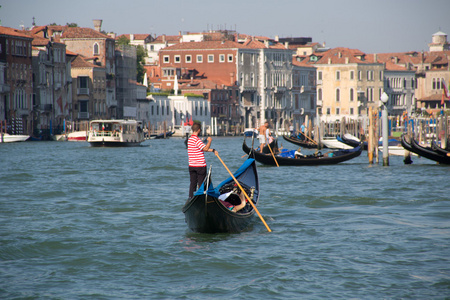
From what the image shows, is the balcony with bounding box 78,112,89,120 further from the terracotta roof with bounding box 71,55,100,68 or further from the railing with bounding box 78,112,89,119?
the terracotta roof with bounding box 71,55,100,68

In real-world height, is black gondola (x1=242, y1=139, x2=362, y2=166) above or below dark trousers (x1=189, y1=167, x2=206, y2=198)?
below

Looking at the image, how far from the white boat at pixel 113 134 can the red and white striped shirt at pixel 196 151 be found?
27.2 meters

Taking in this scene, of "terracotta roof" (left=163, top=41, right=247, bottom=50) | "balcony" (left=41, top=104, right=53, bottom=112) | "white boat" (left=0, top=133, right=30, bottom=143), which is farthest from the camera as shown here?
"terracotta roof" (left=163, top=41, right=247, bottom=50)

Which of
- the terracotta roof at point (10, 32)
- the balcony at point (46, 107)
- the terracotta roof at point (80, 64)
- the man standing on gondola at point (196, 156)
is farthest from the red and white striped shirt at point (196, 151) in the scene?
the terracotta roof at point (80, 64)

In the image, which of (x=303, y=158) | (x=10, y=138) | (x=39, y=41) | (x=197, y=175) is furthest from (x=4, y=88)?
(x=197, y=175)

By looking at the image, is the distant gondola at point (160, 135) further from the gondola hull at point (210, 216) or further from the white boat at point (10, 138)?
the gondola hull at point (210, 216)

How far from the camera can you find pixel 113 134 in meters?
37.0

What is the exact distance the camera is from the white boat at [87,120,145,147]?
1443 inches

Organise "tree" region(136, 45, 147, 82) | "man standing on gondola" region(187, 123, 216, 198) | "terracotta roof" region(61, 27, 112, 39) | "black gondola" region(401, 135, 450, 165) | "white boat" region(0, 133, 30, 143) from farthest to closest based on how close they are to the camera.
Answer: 1. "tree" region(136, 45, 147, 82)
2. "terracotta roof" region(61, 27, 112, 39)
3. "white boat" region(0, 133, 30, 143)
4. "black gondola" region(401, 135, 450, 165)
5. "man standing on gondola" region(187, 123, 216, 198)

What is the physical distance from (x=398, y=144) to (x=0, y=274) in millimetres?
21851

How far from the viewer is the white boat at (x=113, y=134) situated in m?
36.7

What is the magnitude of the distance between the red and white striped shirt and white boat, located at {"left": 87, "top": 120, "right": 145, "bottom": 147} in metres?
27.2

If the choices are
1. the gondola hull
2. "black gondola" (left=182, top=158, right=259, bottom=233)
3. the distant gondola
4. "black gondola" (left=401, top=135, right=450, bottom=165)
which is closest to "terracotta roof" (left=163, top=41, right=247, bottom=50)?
the distant gondola

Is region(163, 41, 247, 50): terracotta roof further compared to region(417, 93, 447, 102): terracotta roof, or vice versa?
region(417, 93, 447, 102): terracotta roof
